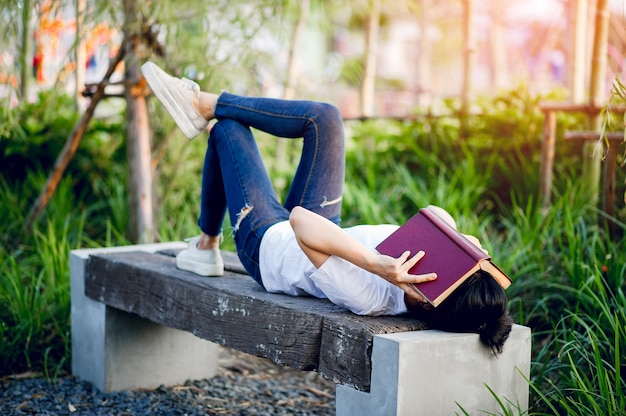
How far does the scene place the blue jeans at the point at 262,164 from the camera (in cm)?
285

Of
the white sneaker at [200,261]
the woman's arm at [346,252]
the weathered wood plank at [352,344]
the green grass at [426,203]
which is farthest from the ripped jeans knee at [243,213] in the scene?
the green grass at [426,203]

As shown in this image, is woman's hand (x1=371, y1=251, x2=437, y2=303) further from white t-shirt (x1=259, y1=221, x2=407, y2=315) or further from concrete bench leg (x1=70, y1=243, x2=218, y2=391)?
concrete bench leg (x1=70, y1=243, x2=218, y2=391)

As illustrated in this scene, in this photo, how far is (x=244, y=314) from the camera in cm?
257

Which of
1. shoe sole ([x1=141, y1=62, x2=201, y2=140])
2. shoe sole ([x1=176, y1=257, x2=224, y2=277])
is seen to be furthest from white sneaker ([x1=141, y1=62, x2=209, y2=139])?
shoe sole ([x1=176, y1=257, x2=224, y2=277])

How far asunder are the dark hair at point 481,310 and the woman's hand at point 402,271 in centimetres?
9

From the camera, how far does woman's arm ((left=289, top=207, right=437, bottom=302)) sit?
2.20 meters

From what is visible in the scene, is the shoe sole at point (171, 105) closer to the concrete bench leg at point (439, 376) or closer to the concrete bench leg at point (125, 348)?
the concrete bench leg at point (125, 348)

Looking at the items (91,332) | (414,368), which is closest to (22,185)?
(91,332)

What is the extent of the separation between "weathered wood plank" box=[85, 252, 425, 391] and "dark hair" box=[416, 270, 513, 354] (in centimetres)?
13

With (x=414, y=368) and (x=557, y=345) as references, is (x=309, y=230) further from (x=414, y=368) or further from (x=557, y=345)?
(x=557, y=345)

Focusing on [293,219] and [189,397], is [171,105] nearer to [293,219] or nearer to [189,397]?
[293,219]

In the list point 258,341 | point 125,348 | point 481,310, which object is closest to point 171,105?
point 258,341

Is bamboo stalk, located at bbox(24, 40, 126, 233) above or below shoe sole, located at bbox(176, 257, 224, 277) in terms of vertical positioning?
above

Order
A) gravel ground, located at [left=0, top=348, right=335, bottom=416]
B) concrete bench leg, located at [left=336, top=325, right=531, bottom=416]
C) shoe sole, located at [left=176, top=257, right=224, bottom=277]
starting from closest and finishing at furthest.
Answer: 1. concrete bench leg, located at [left=336, top=325, right=531, bottom=416]
2. shoe sole, located at [left=176, top=257, right=224, bottom=277]
3. gravel ground, located at [left=0, top=348, right=335, bottom=416]
